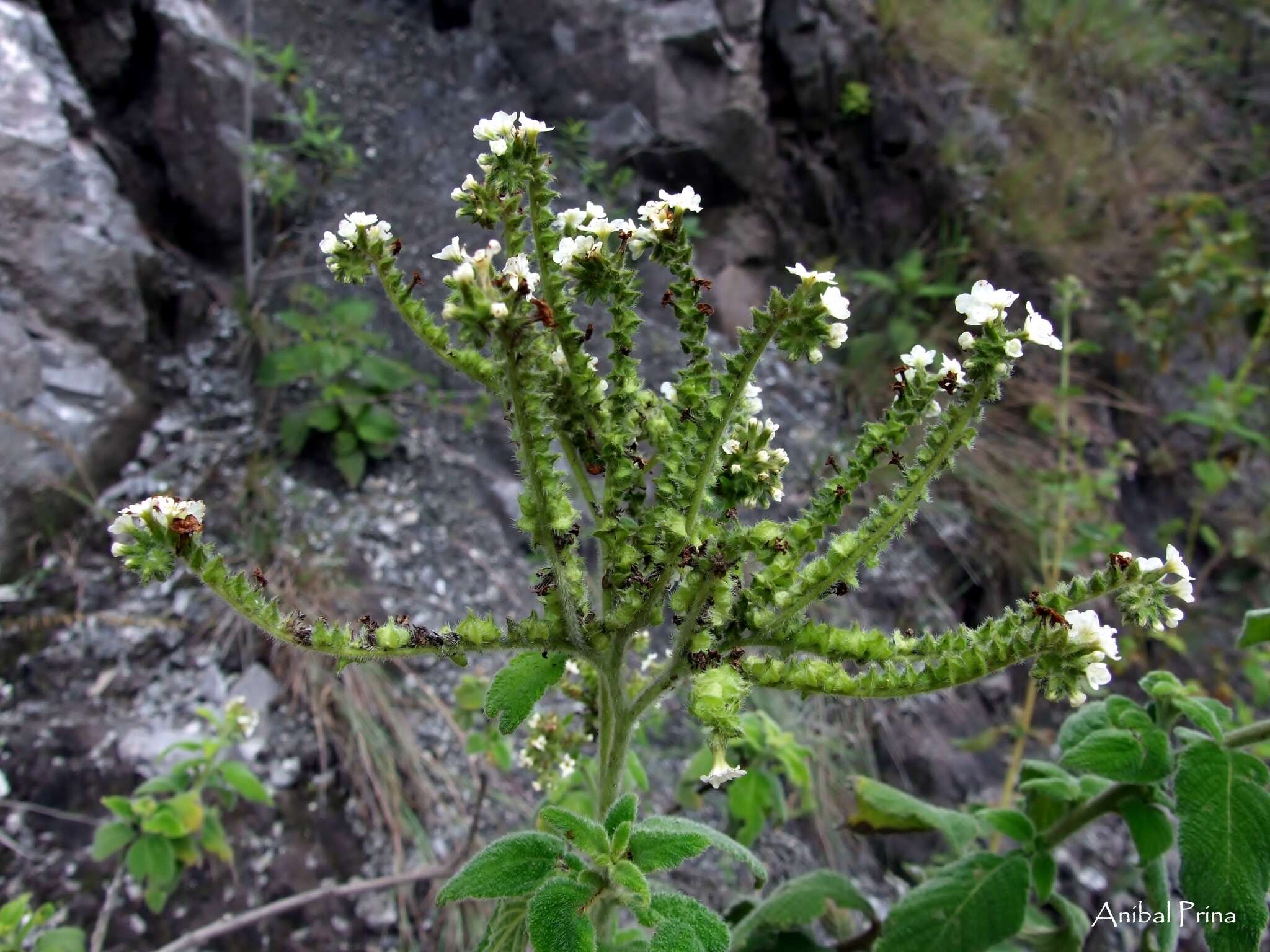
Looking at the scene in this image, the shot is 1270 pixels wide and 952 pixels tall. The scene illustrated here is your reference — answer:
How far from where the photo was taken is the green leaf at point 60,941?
73.5 inches

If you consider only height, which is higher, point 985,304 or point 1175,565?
point 985,304

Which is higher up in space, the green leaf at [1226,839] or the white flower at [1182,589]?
the white flower at [1182,589]

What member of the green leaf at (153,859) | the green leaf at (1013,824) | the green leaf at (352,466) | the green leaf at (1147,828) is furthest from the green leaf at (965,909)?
the green leaf at (352,466)

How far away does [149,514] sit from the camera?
3.61ft

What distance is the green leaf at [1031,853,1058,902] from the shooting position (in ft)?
5.87

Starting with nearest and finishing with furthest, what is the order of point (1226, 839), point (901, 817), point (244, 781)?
point (1226, 839) < point (901, 817) < point (244, 781)

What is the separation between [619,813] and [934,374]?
0.77m

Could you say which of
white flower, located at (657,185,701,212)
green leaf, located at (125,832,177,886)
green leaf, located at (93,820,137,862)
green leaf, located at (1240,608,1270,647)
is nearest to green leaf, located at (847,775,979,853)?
green leaf, located at (1240,608,1270,647)

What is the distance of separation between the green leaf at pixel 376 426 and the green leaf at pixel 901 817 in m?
2.51

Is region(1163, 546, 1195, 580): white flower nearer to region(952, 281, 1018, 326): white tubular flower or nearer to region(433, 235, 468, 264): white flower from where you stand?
region(952, 281, 1018, 326): white tubular flower

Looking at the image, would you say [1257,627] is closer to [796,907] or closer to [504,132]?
[796,907]

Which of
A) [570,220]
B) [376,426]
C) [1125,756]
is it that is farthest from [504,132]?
[376,426]

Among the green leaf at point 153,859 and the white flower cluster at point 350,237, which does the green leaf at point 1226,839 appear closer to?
the white flower cluster at point 350,237

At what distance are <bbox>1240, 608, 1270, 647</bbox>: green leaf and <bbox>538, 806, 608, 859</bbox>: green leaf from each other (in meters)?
1.24
